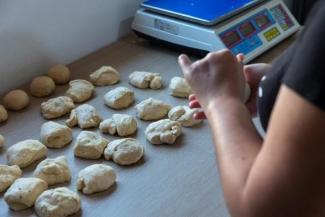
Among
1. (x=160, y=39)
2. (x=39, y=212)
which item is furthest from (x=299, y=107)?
(x=160, y=39)

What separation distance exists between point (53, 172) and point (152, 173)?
188 millimetres

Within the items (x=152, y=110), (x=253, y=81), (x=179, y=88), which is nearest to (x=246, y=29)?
(x=179, y=88)

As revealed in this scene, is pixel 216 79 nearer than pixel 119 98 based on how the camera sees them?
Yes

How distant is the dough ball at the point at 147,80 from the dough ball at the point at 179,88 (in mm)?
44

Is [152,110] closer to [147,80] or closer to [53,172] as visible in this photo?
[147,80]

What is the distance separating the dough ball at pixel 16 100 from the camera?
1.11 m

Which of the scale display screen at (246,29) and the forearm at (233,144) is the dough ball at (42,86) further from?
Answer: the forearm at (233,144)

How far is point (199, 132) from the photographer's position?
3.36ft

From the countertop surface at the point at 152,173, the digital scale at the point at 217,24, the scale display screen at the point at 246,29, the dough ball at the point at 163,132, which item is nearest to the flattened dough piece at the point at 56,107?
the countertop surface at the point at 152,173

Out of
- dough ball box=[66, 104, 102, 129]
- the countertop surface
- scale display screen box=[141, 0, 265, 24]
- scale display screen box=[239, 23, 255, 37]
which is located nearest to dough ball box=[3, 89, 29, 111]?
the countertop surface

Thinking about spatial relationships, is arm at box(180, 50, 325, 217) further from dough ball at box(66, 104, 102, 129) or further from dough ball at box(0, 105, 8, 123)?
dough ball at box(0, 105, 8, 123)

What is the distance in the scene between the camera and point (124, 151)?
93 cm

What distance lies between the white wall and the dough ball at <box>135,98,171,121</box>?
36 cm

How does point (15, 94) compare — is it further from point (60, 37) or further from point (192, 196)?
point (192, 196)
